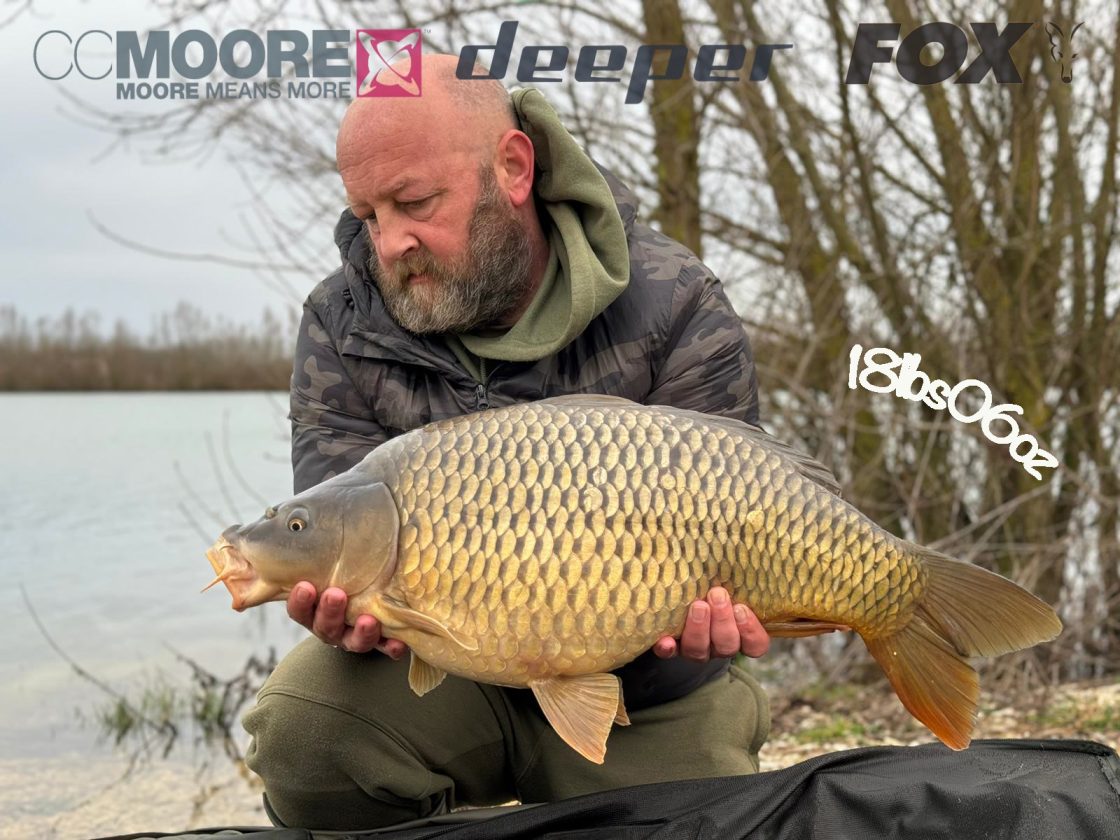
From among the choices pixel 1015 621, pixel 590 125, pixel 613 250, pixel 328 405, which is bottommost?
pixel 1015 621

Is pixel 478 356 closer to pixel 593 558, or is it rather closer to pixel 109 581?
pixel 593 558

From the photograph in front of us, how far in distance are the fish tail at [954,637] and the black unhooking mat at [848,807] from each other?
8cm

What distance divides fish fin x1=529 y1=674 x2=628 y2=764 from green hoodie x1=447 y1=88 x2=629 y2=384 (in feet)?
1.54

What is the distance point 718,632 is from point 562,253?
0.66m

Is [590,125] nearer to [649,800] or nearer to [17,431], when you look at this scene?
[649,800]

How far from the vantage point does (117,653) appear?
176 inches

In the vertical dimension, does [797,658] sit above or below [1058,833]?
below

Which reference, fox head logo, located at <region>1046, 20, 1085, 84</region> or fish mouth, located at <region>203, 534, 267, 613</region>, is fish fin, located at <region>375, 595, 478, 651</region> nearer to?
fish mouth, located at <region>203, 534, 267, 613</region>

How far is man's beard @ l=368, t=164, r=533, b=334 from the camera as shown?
68.4 inches

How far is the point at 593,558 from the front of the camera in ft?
4.52

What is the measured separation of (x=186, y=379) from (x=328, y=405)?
10774 mm

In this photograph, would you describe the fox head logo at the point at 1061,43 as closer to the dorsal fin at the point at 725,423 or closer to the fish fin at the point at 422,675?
the dorsal fin at the point at 725,423

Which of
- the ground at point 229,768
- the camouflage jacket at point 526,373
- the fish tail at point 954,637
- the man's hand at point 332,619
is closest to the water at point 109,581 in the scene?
Result: the ground at point 229,768

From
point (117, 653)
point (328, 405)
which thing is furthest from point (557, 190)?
point (117, 653)
